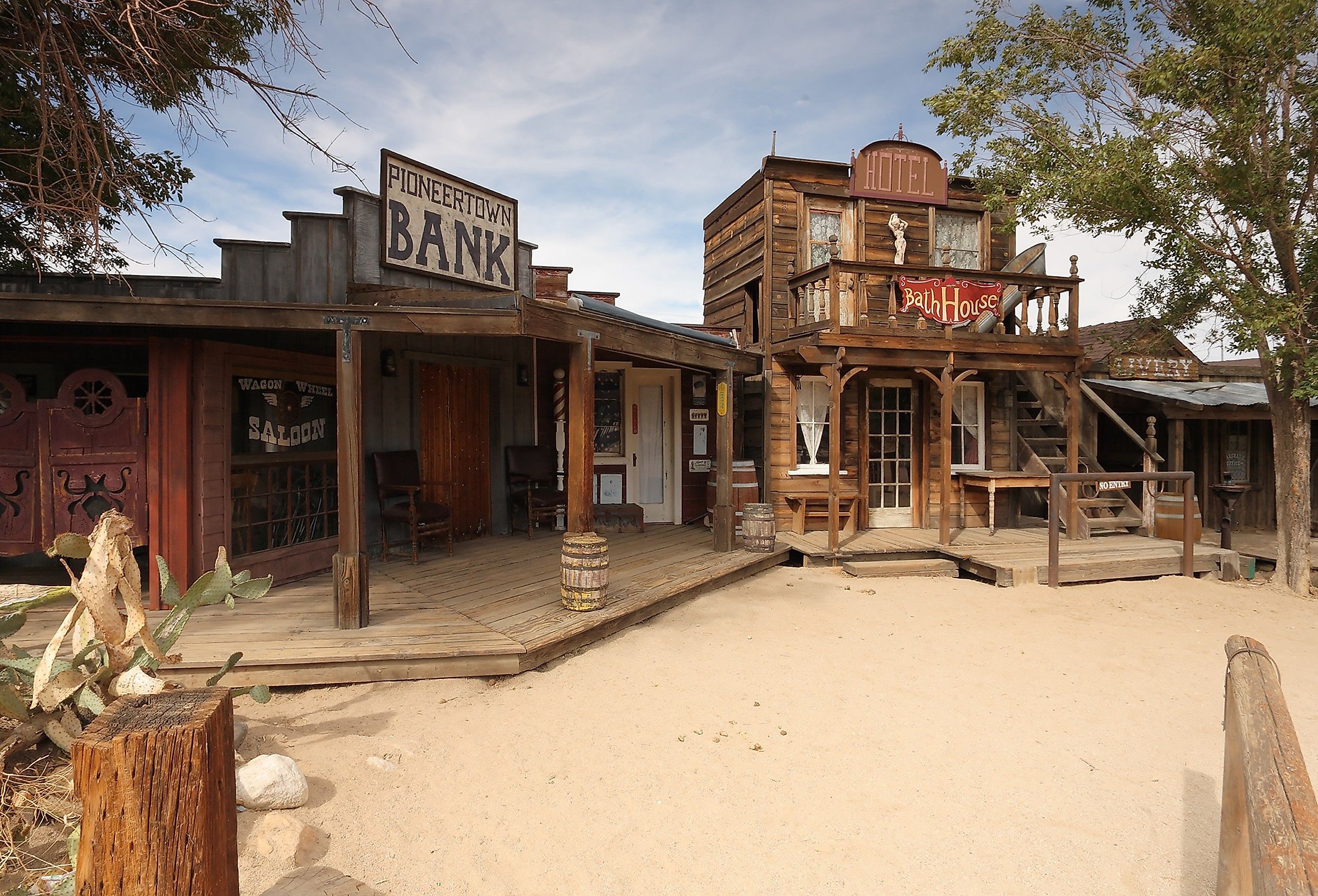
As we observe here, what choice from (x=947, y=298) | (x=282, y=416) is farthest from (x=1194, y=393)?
(x=282, y=416)

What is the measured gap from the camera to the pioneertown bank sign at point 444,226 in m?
6.32

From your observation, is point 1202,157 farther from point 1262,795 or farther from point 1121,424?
point 1262,795

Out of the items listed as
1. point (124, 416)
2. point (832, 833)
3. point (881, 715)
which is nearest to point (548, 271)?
point (124, 416)

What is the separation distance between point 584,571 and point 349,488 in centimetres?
174

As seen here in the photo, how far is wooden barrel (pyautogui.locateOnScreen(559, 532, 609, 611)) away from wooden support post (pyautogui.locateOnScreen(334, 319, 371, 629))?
143 centimetres

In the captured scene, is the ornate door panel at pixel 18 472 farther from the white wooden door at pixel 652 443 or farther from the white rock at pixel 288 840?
the white wooden door at pixel 652 443

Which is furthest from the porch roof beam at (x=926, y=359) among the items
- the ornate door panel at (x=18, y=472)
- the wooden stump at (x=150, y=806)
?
the wooden stump at (x=150, y=806)

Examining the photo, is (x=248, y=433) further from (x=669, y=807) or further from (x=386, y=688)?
(x=669, y=807)

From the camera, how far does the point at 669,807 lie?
9.96 feet

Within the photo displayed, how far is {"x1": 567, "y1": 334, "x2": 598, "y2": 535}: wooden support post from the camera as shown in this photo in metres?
5.21

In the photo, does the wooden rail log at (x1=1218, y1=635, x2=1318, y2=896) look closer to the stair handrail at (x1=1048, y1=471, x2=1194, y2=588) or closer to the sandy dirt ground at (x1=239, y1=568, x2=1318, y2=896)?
the sandy dirt ground at (x1=239, y1=568, x2=1318, y2=896)

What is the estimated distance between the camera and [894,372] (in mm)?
9484

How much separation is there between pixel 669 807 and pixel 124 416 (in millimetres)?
4689

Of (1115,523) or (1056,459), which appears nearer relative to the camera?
(1115,523)
